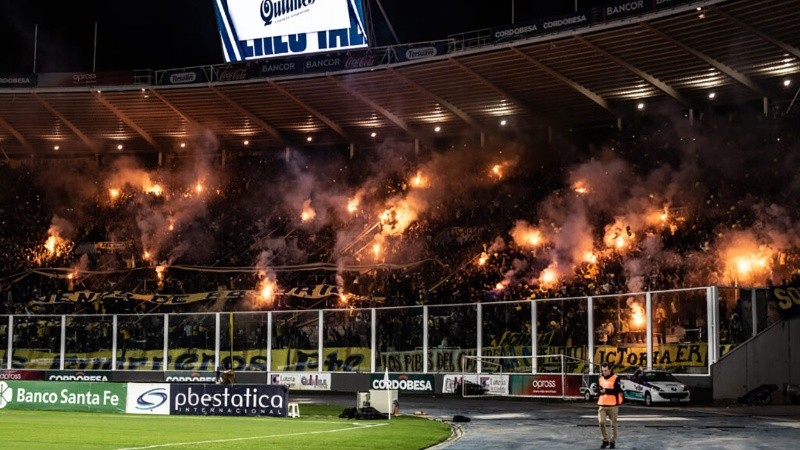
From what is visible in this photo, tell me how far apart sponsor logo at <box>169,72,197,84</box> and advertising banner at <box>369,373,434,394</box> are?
19457 mm

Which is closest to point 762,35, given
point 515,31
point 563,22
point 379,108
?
point 563,22

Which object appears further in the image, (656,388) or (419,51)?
(419,51)

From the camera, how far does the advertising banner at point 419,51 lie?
47000 millimetres

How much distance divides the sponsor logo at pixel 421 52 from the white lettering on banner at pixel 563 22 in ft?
18.9

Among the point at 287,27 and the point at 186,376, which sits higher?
the point at 287,27

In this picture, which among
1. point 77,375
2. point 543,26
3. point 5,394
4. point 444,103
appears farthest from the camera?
point 444,103

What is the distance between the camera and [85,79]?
53375 mm

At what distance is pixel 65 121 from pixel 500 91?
2594 centimetres

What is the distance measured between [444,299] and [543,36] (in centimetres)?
1294

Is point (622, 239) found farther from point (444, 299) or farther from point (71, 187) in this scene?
point (71, 187)

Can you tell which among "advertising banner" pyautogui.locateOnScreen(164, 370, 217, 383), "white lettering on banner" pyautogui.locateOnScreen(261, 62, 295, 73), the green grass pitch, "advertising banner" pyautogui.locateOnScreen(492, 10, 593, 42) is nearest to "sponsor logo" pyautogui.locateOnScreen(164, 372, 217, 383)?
"advertising banner" pyautogui.locateOnScreen(164, 370, 217, 383)

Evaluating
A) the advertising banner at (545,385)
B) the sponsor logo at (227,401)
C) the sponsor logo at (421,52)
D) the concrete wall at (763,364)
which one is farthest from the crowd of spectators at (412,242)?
the sponsor logo at (227,401)

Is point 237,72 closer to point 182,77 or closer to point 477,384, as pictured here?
point 182,77

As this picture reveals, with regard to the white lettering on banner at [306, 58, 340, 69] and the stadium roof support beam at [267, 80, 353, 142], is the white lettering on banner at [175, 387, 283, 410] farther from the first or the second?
the stadium roof support beam at [267, 80, 353, 142]
